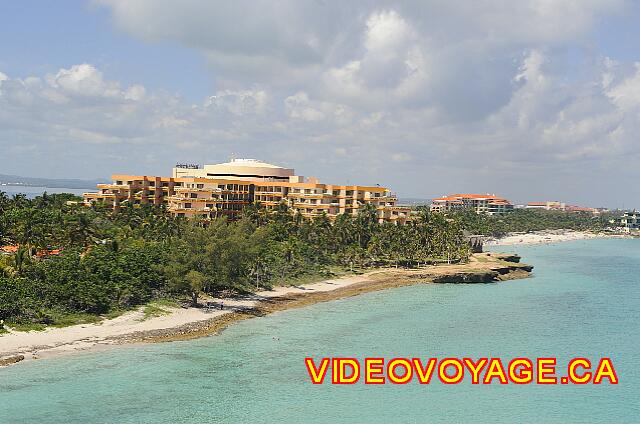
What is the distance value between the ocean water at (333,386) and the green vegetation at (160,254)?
30.2 ft

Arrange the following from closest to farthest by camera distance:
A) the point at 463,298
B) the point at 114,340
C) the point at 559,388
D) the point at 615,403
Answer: the point at 615,403, the point at 559,388, the point at 114,340, the point at 463,298

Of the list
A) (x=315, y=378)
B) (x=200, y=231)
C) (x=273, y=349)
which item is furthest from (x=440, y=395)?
(x=200, y=231)

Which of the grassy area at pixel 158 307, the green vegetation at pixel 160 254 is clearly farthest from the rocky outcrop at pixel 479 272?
the grassy area at pixel 158 307

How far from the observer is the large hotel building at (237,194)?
116062mm

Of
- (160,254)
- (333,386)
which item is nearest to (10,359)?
(333,386)

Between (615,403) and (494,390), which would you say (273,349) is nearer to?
(494,390)

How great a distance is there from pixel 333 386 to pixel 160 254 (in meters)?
33.3

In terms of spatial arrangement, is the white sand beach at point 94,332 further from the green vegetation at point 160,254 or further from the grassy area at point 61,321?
the green vegetation at point 160,254

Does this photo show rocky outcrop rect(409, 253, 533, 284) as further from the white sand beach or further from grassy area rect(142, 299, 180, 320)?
grassy area rect(142, 299, 180, 320)

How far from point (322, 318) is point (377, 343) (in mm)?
11534

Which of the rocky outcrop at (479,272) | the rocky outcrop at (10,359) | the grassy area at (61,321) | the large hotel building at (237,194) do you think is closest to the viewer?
the rocky outcrop at (10,359)

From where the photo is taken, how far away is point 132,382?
4212 cm

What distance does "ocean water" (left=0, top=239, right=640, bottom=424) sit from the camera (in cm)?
3803

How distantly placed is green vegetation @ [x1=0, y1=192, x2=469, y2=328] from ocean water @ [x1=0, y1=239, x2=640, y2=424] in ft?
30.2
